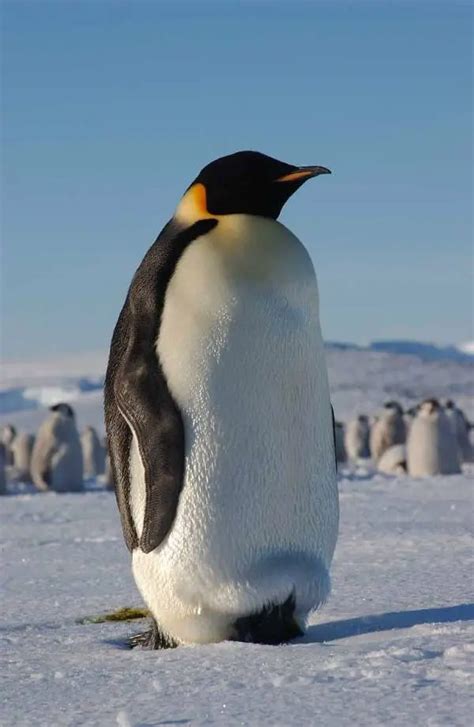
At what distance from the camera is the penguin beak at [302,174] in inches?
133

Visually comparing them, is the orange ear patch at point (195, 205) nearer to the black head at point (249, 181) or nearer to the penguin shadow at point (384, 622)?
the black head at point (249, 181)

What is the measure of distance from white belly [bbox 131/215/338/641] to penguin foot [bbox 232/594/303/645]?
0.09 ft

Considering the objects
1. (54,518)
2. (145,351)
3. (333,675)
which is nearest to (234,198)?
(145,351)

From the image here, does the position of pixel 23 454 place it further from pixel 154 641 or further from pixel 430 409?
pixel 154 641

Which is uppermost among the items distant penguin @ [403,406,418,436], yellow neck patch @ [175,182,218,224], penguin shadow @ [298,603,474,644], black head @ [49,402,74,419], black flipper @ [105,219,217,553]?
yellow neck patch @ [175,182,218,224]

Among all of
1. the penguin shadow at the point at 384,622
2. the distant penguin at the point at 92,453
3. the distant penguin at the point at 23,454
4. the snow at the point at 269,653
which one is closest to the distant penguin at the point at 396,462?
the distant penguin at the point at 23,454

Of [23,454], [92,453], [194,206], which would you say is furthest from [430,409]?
[194,206]

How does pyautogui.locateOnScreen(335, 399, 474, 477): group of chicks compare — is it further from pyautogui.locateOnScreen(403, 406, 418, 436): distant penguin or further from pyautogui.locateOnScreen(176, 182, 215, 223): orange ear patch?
pyautogui.locateOnScreen(176, 182, 215, 223): orange ear patch

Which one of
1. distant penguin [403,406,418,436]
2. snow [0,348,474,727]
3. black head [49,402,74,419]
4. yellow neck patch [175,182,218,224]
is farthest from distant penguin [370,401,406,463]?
yellow neck patch [175,182,218,224]

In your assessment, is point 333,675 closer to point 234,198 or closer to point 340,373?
point 234,198

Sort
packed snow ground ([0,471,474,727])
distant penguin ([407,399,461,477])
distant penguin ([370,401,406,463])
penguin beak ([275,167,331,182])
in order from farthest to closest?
distant penguin ([370,401,406,463]) → distant penguin ([407,399,461,477]) → penguin beak ([275,167,331,182]) → packed snow ground ([0,471,474,727])

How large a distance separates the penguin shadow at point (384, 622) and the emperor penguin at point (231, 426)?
0.08 metres

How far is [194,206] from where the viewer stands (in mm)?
3480

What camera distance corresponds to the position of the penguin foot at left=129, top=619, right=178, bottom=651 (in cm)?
339
